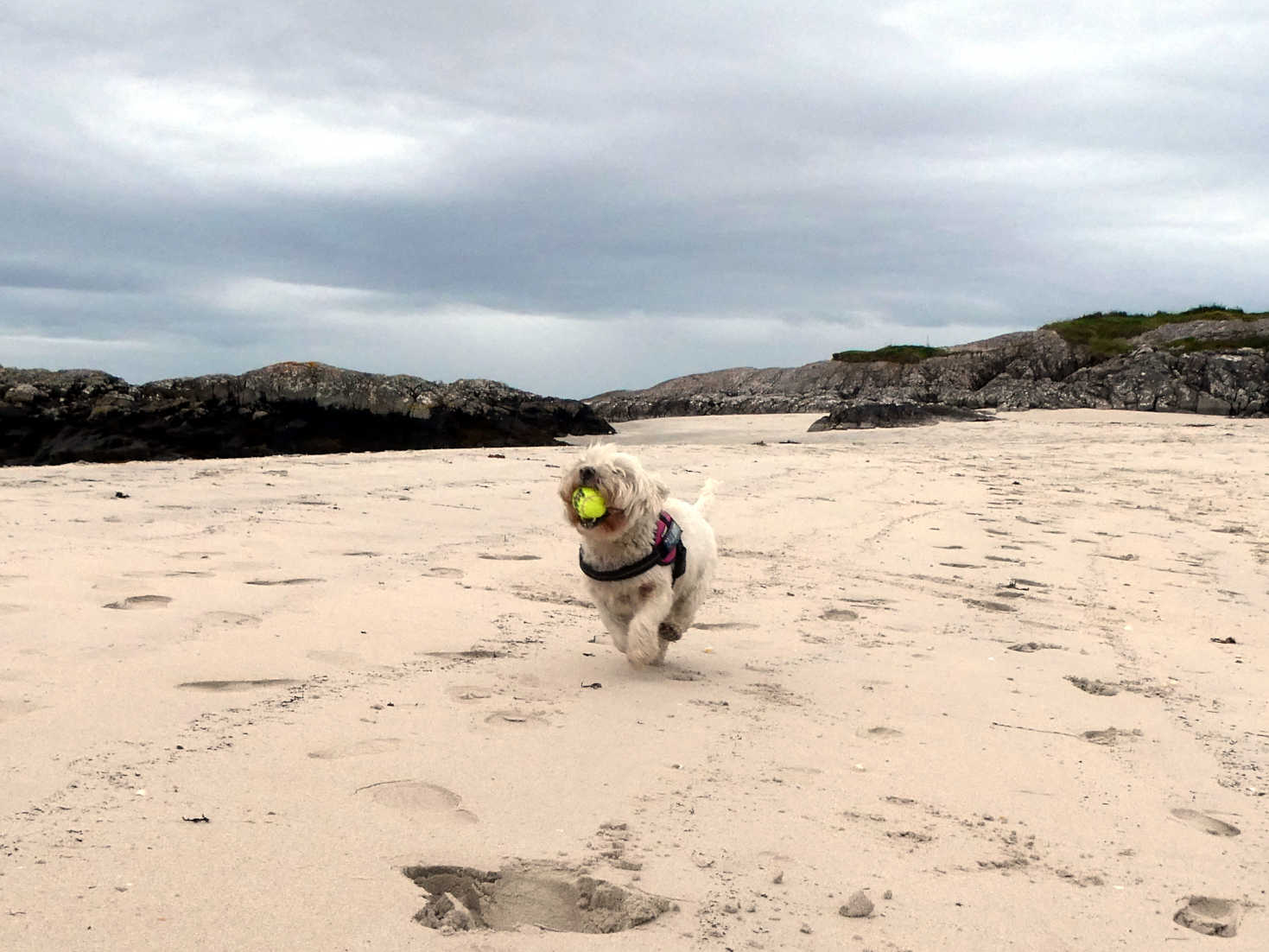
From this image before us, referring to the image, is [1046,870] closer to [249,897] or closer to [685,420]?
[249,897]

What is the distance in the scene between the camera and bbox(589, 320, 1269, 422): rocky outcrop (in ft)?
94.5

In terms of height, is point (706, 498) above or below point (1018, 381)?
below

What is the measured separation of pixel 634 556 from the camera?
17.6ft

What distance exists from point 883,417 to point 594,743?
2101 cm

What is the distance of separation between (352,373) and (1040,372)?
24173 mm

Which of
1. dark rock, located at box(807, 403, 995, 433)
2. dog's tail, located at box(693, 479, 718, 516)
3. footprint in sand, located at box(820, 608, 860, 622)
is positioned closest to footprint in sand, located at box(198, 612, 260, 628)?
dog's tail, located at box(693, 479, 718, 516)

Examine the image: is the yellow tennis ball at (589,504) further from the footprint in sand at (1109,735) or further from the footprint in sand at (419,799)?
the footprint in sand at (1109,735)

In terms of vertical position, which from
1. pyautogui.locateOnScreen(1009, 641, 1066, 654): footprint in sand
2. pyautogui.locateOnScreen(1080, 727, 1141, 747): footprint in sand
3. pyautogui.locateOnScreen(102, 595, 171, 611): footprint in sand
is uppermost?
pyautogui.locateOnScreen(102, 595, 171, 611): footprint in sand

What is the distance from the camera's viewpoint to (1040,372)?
117ft

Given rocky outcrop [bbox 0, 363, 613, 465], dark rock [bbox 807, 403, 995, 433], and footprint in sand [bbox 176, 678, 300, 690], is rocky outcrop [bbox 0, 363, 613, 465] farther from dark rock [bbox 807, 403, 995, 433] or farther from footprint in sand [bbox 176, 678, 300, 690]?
footprint in sand [bbox 176, 678, 300, 690]

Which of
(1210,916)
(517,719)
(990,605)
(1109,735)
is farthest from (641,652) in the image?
(990,605)

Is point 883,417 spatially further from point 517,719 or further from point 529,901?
point 529,901

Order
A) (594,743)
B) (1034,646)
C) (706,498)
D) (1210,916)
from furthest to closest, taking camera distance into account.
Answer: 1. (706,498)
2. (1034,646)
3. (594,743)
4. (1210,916)

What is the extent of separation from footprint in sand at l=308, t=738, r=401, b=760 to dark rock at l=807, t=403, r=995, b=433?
2047cm
